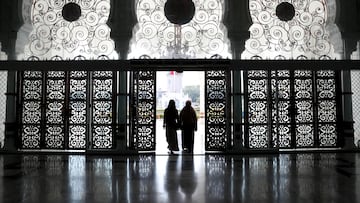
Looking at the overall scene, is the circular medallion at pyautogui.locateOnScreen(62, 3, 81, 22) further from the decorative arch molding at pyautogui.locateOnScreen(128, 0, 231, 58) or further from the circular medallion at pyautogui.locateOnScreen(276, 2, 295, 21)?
the circular medallion at pyautogui.locateOnScreen(276, 2, 295, 21)

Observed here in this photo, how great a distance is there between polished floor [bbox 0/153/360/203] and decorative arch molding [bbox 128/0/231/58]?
180 centimetres

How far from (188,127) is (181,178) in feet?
6.62

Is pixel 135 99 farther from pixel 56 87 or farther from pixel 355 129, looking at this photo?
pixel 355 129

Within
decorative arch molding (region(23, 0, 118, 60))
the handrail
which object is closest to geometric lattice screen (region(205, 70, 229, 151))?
the handrail

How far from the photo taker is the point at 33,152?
5.77 m

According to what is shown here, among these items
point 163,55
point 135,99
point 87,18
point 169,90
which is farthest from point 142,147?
point 169,90

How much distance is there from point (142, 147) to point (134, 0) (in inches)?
97.4

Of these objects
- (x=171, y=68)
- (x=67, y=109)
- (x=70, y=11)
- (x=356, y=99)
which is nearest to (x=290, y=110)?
(x=356, y=99)

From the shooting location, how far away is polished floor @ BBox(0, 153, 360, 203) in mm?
3074

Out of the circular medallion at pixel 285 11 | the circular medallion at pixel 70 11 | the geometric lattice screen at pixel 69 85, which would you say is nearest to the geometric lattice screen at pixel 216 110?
the circular medallion at pixel 285 11

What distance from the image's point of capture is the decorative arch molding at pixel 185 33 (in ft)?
19.7

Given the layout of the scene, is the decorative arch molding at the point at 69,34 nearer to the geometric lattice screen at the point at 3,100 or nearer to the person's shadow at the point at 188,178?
the geometric lattice screen at the point at 3,100

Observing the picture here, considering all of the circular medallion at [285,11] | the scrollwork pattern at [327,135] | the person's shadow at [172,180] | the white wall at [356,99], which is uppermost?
the circular medallion at [285,11]

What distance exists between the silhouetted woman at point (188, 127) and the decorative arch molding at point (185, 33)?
0.97 m
